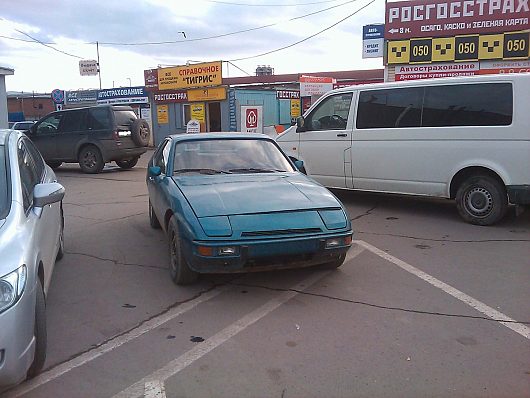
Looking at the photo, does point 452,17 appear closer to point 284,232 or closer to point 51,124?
point 51,124

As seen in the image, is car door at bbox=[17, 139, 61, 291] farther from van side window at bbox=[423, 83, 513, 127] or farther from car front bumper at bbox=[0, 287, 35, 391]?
van side window at bbox=[423, 83, 513, 127]

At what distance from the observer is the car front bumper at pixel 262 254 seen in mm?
4238

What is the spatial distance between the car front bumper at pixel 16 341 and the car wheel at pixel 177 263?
6.01ft

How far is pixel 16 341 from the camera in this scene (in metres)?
2.73

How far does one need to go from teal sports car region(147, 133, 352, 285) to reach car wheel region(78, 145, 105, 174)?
9382mm

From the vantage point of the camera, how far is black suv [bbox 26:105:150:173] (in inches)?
557

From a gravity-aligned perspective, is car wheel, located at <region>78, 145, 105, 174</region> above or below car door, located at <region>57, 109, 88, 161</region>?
below

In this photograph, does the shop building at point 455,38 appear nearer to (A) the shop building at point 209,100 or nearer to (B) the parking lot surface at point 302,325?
(A) the shop building at point 209,100

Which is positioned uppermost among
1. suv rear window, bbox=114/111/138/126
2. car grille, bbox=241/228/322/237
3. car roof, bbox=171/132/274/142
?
suv rear window, bbox=114/111/138/126

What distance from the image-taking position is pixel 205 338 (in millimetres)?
3773

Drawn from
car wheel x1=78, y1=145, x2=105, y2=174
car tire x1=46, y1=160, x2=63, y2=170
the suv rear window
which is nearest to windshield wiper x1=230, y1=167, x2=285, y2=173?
the suv rear window

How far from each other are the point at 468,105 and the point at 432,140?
2.21ft

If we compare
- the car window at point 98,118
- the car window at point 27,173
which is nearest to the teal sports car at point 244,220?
the car window at point 27,173

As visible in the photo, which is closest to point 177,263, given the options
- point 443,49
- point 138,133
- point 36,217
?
point 36,217
